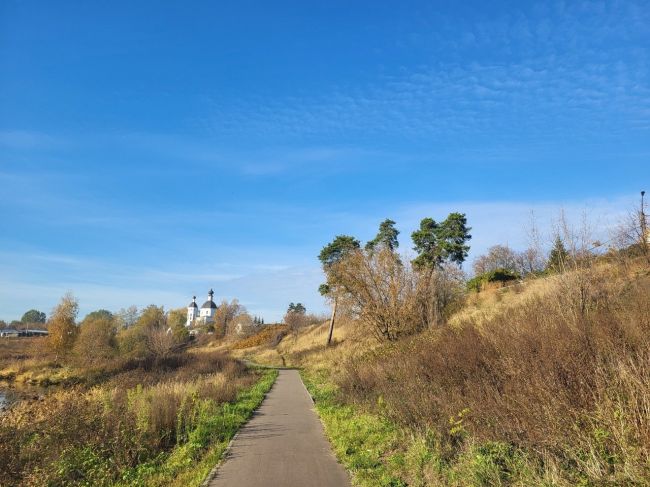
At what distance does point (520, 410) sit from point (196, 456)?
5835 millimetres

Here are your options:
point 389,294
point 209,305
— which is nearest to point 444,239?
point 389,294

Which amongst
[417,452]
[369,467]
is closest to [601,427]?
Result: [417,452]

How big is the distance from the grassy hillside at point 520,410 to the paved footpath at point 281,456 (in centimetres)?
40

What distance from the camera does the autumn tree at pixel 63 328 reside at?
53062 millimetres

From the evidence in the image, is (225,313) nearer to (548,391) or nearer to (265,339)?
(265,339)

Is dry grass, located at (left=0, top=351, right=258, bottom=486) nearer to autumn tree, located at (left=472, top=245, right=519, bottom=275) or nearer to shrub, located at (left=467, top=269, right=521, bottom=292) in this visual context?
shrub, located at (left=467, top=269, right=521, bottom=292)

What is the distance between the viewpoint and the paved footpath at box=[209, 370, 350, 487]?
703 cm

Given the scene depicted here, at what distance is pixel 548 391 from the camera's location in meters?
5.63

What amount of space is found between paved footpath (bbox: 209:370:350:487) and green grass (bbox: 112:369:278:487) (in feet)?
0.91

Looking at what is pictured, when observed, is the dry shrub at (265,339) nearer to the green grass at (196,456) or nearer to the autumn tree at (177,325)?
the autumn tree at (177,325)

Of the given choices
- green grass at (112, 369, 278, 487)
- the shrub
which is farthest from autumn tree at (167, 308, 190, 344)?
green grass at (112, 369, 278, 487)

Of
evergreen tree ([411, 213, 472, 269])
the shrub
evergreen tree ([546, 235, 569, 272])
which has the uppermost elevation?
evergreen tree ([411, 213, 472, 269])

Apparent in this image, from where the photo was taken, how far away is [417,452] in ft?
24.1

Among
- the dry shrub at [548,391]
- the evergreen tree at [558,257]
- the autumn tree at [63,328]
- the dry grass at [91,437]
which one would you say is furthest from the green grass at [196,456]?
the autumn tree at [63,328]
